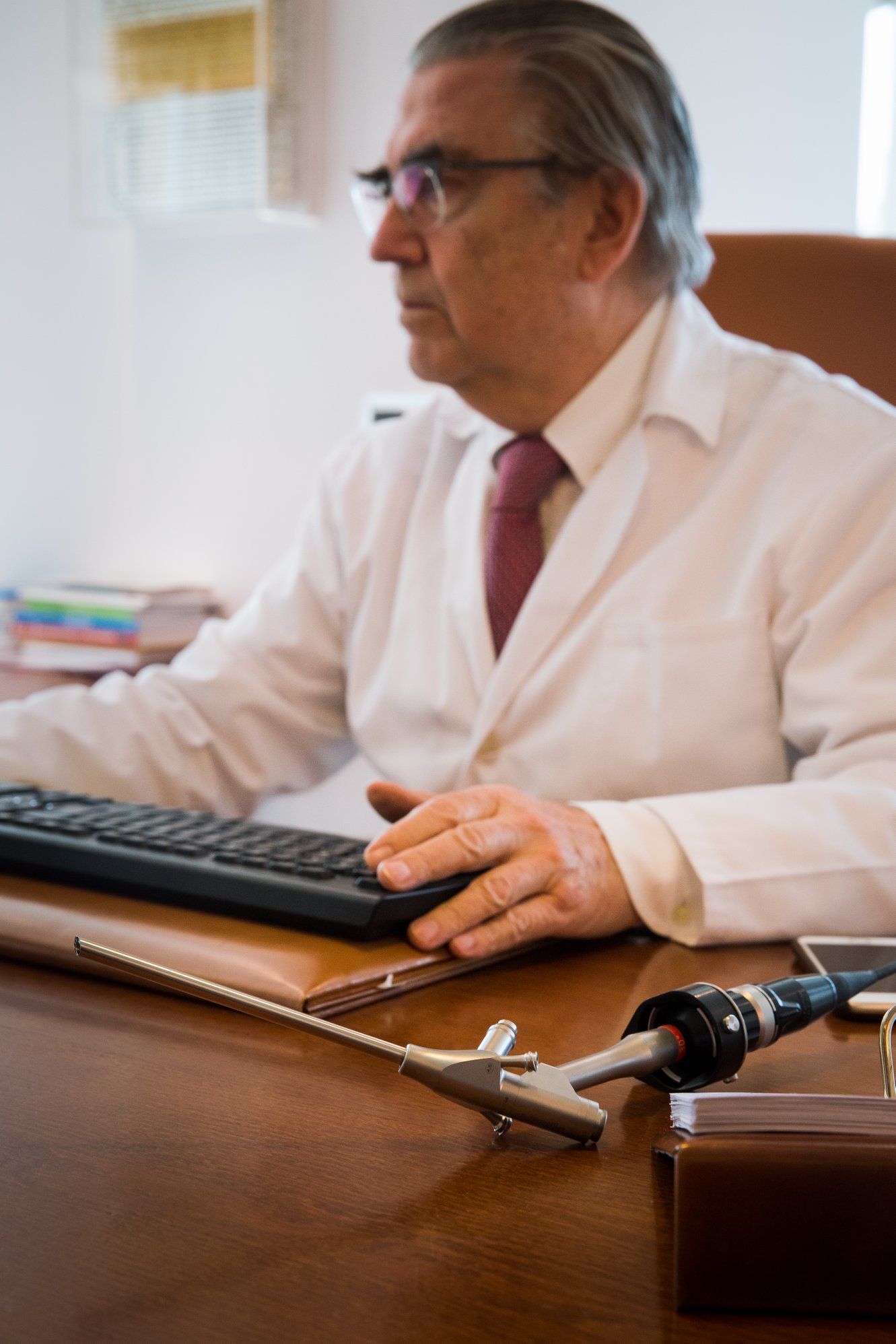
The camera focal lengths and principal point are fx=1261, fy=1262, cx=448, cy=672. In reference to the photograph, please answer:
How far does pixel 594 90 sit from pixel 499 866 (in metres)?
0.85

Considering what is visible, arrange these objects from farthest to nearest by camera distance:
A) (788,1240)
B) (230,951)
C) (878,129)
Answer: (878,129) < (230,951) < (788,1240)

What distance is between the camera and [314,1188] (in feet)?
1.38

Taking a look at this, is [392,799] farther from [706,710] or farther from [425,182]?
[425,182]

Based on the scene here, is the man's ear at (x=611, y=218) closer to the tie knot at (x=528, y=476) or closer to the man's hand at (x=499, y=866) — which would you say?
the tie knot at (x=528, y=476)

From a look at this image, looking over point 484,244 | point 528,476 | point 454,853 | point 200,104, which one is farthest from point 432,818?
point 200,104

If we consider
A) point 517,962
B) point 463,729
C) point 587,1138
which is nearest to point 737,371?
point 463,729

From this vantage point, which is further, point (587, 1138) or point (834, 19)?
point (834, 19)

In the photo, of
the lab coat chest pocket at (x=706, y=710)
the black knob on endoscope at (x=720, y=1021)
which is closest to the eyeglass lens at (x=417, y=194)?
the lab coat chest pocket at (x=706, y=710)

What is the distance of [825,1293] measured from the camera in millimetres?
356

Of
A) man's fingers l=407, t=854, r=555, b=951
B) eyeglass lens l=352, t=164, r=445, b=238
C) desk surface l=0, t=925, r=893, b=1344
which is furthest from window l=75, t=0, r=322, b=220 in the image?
desk surface l=0, t=925, r=893, b=1344

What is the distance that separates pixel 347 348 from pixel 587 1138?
7.18 feet

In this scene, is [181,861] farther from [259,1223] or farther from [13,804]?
[259,1223]

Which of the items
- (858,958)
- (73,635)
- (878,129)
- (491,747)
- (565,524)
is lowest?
(73,635)

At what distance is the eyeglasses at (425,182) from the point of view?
1.23m
